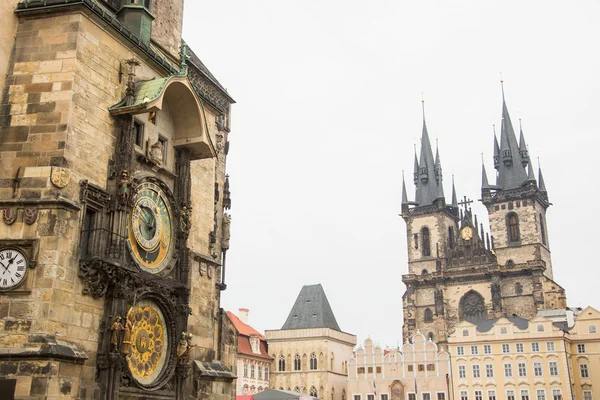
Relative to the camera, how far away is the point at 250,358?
70312 millimetres

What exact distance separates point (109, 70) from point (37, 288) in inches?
176

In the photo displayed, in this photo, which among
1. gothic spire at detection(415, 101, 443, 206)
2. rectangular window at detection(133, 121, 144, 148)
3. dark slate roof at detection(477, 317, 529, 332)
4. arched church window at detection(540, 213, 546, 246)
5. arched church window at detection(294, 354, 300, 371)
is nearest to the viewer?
rectangular window at detection(133, 121, 144, 148)

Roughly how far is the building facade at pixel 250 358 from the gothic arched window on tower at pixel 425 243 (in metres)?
25.2

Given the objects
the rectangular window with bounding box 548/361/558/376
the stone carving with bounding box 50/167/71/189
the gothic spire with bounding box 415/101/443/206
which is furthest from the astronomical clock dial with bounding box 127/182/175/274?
the gothic spire with bounding box 415/101/443/206

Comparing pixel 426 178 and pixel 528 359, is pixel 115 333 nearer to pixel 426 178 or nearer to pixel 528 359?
pixel 528 359

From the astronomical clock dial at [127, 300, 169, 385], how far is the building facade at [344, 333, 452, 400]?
58696mm

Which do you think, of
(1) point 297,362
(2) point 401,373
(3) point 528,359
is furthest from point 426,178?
(3) point 528,359

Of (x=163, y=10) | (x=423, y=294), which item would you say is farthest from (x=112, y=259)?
(x=423, y=294)

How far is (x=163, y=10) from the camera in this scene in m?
16.8

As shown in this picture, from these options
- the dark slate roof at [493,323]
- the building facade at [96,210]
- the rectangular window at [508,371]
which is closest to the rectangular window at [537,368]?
the rectangular window at [508,371]

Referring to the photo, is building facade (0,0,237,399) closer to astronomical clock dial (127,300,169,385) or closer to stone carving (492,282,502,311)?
astronomical clock dial (127,300,169,385)

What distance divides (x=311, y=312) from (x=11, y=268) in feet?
228

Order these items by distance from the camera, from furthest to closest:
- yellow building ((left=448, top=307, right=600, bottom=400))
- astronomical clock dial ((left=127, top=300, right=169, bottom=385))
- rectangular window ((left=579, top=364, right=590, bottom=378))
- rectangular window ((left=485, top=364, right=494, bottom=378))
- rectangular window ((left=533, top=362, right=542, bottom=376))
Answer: rectangular window ((left=485, top=364, right=494, bottom=378)), rectangular window ((left=579, top=364, right=590, bottom=378)), rectangular window ((left=533, top=362, right=542, bottom=376)), yellow building ((left=448, top=307, right=600, bottom=400)), astronomical clock dial ((left=127, top=300, right=169, bottom=385))

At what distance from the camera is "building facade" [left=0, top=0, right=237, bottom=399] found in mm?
10641
